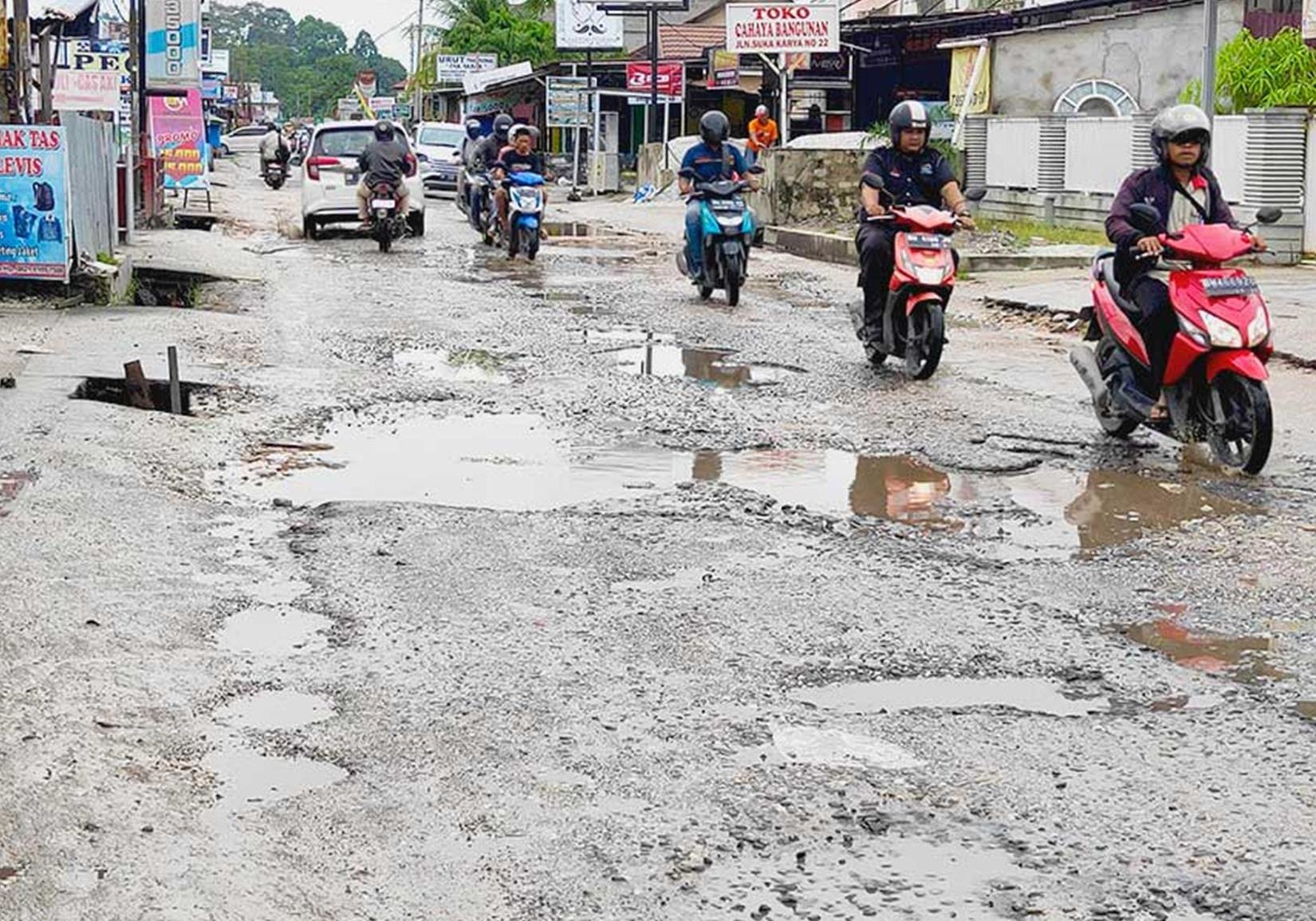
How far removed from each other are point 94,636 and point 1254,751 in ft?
10.7

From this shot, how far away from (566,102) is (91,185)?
26.3 m

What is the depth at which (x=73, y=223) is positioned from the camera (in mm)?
15211

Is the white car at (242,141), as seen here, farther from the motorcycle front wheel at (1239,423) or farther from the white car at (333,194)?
the motorcycle front wheel at (1239,423)

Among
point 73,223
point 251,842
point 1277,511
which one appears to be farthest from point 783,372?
point 251,842

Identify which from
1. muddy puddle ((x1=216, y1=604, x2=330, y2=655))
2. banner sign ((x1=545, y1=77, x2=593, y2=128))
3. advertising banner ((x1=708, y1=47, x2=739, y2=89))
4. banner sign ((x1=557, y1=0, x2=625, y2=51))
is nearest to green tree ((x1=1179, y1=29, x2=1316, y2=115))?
muddy puddle ((x1=216, y1=604, x2=330, y2=655))

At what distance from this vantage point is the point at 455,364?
12.1 m

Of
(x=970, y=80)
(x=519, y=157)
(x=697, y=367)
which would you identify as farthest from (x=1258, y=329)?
(x=970, y=80)

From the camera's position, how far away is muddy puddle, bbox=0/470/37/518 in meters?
7.28

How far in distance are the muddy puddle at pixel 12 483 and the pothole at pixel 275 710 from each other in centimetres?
239

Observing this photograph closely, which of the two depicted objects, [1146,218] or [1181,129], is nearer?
[1146,218]

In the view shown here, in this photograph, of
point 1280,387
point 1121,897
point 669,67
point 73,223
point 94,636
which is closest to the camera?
point 1121,897

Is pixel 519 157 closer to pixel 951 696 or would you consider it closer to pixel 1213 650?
pixel 1213 650

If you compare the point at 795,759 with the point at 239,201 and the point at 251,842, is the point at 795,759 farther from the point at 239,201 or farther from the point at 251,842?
the point at 239,201

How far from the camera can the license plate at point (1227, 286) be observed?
8422 millimetres
